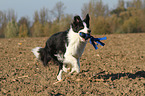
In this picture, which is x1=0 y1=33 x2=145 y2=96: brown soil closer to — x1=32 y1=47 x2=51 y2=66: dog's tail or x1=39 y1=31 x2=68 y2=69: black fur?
x1=32 y1=47 x2=51 y2=66: dog's tail

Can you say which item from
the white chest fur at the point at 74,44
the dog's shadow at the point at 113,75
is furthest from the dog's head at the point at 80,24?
the dog's shadow at the point at 113,75

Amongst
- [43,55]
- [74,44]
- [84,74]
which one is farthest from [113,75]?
[43,55]

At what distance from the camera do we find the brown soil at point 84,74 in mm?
4230

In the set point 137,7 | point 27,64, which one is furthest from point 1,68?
point 137,7

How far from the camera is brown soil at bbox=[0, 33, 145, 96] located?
423cm

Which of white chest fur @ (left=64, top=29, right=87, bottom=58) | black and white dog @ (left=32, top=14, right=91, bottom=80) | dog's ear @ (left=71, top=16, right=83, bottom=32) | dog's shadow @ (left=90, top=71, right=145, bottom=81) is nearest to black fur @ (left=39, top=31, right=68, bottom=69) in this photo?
black and white dog @ (left=32, top=14, right=91, bottom=80)

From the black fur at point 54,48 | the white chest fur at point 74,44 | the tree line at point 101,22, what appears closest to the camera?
the white chest fur at point 74,44

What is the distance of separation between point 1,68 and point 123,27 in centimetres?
1926

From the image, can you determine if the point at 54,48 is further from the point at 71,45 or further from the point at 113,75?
the point at 113,75

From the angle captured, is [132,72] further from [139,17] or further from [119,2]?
[119,2]

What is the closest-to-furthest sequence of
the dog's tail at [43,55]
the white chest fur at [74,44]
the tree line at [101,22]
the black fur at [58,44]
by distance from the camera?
the black fur at [58,44] < the white chest fur at [74,44] < the dog's tail at [43,55] < the tree line at [101,22]

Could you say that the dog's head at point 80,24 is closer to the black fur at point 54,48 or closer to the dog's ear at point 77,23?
the dog's ear at point 77,23

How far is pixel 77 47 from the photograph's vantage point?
4.44 meters

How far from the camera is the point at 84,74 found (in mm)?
5559
